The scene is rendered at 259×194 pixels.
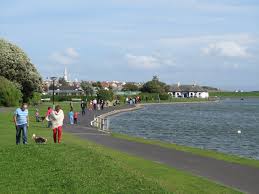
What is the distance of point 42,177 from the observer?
40.7 feet

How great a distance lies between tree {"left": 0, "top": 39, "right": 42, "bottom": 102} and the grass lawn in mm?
59587

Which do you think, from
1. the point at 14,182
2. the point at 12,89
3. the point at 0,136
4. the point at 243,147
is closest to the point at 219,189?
the point at 14,182

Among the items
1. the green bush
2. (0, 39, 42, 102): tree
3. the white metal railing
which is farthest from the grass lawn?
→ (0, 39, 42, 102): tree

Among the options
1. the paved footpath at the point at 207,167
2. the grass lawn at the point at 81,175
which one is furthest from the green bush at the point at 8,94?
the grass lawn at the point at 81,175

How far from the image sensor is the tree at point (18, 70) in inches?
2972

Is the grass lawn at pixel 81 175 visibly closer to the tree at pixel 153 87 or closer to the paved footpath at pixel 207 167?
the paved footpath at pixel 207 167

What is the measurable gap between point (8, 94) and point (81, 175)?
5607 centimetres

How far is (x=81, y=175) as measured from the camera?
12.5m

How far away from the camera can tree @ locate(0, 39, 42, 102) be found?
2972 inches

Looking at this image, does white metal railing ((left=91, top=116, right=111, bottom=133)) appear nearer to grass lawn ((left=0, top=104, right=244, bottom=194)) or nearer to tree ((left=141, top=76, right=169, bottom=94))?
grass lawn ((left=0, top=104, right=244, bottom=194))

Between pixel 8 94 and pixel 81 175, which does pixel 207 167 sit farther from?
pixel 8 94

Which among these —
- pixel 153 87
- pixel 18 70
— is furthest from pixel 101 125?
pixel 153 87

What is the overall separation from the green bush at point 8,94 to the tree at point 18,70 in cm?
625

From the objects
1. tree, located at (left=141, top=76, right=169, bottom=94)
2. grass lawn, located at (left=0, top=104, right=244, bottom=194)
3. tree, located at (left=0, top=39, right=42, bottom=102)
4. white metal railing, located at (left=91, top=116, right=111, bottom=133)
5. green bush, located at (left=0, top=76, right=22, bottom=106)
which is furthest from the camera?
tree, located at (left=141, top=76, right=169, bottom=94)
